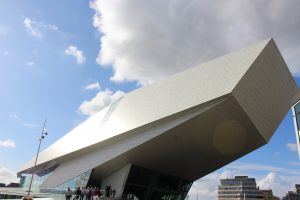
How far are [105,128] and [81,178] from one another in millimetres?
5153

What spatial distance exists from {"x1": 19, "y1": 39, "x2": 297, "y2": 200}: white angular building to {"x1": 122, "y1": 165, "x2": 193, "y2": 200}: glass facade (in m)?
0.14

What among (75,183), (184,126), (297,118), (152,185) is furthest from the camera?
(152,185)

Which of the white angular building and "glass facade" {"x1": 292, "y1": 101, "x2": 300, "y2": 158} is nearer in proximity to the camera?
"glass facade" {"x1": 292, "y1": 101, "x2": 300, "y2": 158}

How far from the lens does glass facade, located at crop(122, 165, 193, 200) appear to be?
30.0 metres

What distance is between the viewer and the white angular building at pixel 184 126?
21.9m

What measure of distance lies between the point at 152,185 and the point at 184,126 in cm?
1297

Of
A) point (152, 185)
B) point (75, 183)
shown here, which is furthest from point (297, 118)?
point (75, 183)

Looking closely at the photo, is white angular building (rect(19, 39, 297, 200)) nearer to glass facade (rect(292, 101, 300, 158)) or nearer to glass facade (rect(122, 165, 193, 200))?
glass facade (rect(122, 165, 193, 200))

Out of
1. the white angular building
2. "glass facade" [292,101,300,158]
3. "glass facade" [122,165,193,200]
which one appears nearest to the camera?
"glass facade" [292,101,300,158]

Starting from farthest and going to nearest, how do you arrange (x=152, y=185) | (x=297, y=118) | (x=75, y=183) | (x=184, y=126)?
(x=152, y=185) → (x=75, y=183) → (x=184, y=126) → (x=297, y=118)

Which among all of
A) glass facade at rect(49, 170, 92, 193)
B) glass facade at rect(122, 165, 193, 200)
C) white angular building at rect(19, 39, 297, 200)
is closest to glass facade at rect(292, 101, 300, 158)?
white angular building at rect(19, 39, 297, 200)

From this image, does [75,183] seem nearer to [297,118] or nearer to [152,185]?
[152,185]

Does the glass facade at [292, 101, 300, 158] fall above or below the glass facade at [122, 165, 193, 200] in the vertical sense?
above

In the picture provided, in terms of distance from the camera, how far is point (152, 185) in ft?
110
